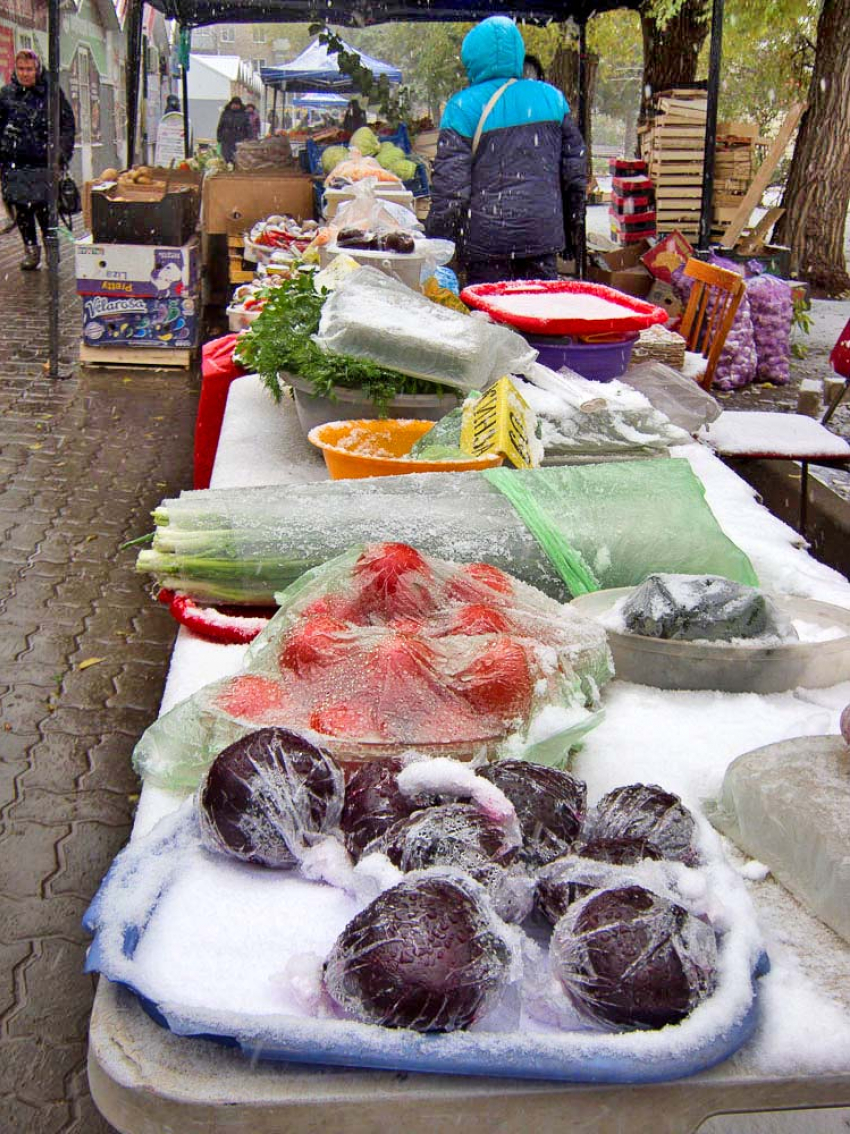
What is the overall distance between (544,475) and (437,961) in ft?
4.70

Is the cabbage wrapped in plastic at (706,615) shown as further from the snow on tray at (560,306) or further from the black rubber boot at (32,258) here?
the black rubber boot at (32,258)

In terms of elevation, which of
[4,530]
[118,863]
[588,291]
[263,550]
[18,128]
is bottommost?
[4,530]

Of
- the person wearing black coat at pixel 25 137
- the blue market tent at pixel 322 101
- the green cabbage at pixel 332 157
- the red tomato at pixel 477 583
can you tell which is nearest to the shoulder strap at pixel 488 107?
the green cabbage at pixel 332 157

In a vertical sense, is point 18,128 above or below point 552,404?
above

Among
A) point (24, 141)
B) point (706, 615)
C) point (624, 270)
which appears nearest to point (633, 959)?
point (706, 615)

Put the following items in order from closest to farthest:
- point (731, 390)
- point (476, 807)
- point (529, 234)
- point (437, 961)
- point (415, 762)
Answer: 1. point (437, 961)
2. point (476, 807)
3. point (415, 762)
4. point (529, 234)
5. point (731, 390)

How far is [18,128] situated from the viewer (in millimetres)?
11875

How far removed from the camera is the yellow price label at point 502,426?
8.78 feet

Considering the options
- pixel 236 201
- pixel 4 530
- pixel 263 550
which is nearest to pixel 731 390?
pixel 236 201

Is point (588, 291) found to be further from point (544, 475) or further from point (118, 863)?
point (118, 863)

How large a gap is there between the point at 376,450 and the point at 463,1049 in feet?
7.00

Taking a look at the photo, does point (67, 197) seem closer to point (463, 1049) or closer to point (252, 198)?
point (252, 198)

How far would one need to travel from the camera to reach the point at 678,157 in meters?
11.4

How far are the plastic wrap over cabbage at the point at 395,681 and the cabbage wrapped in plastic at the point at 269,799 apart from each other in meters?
0.07
